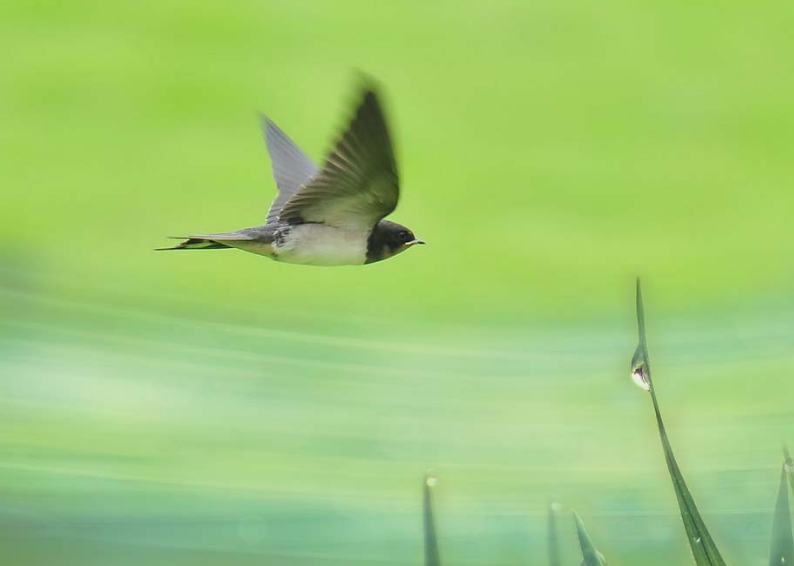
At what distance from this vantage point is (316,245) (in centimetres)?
82

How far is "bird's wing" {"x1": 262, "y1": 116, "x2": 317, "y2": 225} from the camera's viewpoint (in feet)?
3.26

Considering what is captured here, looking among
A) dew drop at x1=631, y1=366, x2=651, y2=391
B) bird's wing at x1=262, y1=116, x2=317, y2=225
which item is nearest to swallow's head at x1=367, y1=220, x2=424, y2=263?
bird's wing at x1=262, y1=116, x2=317, y2=225

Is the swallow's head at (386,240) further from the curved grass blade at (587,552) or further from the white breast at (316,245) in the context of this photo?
the curved grass blade at (587,552)

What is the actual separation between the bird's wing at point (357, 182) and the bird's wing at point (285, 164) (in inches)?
6.4

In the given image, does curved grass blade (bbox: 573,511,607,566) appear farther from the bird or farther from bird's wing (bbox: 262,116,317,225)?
bird's wing (bbox: 262,116,317,225)

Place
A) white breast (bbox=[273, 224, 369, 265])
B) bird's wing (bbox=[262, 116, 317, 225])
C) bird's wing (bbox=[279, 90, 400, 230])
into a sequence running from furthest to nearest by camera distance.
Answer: bird's wing (bbox=[262, 116, 317, 225])
white breast (bbox=[273, 224, 369, 265])
bird's wing (bbox=[279, 90, 400, 230])

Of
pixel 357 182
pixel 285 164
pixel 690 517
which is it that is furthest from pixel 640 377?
pixel 285 164

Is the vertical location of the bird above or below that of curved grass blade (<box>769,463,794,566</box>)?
above

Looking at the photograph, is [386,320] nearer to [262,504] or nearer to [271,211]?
[262,504]

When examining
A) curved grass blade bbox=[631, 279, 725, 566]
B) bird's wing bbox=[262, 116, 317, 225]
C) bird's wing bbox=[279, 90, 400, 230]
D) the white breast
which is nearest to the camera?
curved grass blade bbox=[631, 279, 725, 566]

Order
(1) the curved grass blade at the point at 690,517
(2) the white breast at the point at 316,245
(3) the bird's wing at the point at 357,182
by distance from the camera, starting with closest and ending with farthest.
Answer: (1) the curved grass blade at the point at 690,517 < (3) the bird's wing at the point at 357,182 < (2) the white breast at the point at 316,245

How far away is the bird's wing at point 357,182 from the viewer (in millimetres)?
674

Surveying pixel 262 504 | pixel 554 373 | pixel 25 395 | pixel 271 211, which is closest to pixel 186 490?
pixel 262 504

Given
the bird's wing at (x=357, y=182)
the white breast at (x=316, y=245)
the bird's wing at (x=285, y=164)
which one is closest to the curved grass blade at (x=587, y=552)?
the bird's wing at (x=357, y=182)
